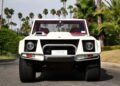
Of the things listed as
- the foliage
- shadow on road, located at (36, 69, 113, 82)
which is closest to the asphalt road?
shadow on road, located at (36, 69, 113, 82)

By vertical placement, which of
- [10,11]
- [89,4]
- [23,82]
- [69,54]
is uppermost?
[10,11]

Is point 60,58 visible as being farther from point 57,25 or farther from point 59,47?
point 57,25

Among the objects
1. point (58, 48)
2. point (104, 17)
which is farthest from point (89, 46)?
point (104, 17)

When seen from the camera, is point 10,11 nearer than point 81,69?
No

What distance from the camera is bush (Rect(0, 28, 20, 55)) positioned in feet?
215

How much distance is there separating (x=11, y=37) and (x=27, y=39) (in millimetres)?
55222

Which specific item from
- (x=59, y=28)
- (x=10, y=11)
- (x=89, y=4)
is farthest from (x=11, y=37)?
(x=10, y=11)

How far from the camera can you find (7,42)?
66.8 meters

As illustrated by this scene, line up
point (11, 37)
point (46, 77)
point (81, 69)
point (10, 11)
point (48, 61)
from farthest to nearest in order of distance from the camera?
point (10, 11) → point (11, 37) → point (46, 77) → point (81, 69) → point (48, 61)

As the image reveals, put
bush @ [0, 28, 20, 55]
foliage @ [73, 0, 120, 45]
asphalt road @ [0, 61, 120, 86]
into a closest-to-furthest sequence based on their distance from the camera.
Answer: asphalt road @ [0, 61, 120, 86]
foliage @ [73, 0, 120, 45]
bush @ [0, 28, 20, 55]

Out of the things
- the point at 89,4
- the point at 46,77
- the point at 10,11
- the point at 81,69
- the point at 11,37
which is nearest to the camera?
the point at 81,69

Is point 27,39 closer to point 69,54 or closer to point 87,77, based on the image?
point 69,54

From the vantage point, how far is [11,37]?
67.9 metres

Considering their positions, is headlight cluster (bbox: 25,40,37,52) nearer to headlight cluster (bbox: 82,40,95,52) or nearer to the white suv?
the white suv
